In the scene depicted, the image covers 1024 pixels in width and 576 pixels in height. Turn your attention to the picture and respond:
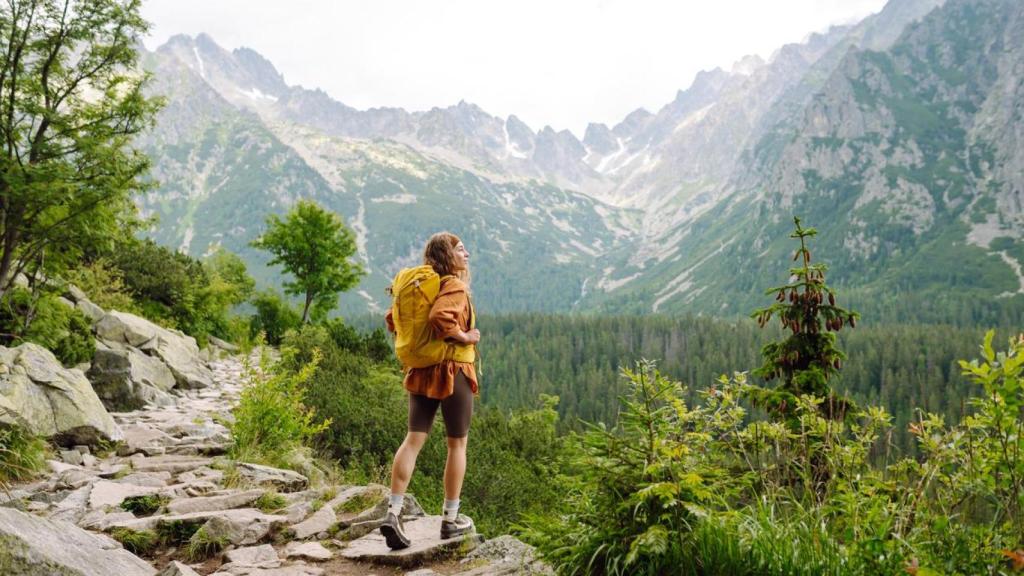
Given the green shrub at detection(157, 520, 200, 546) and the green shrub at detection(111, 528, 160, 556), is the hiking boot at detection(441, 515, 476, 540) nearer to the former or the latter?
the green shrub at detection(157, 520, 200, 546)

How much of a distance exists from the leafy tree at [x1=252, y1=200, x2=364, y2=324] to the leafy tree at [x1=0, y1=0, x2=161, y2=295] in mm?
19991

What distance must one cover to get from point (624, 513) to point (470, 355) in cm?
233

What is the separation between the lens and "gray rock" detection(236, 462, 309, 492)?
719 centimetres

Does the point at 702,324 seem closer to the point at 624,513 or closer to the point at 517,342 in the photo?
the point at 517,342

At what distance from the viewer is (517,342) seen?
537ft

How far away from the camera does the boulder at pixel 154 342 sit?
43.1ft

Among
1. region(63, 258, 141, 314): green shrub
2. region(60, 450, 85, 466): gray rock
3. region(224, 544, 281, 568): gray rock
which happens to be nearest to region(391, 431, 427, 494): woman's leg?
region(224, 544, 281, 568): gray rock

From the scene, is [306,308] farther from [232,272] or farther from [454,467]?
[454,467]

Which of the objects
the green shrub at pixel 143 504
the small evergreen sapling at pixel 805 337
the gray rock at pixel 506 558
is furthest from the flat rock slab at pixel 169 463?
the small evergreen sapling at pixel 805 337

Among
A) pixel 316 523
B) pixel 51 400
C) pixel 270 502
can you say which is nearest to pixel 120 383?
pixel 51 400

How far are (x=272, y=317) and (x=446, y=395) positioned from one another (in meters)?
27.3

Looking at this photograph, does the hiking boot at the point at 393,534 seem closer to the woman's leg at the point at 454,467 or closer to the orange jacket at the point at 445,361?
the woman's leg at the point at 454,467

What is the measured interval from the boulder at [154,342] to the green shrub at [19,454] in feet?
19.7

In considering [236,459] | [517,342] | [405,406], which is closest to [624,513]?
[236,459]
